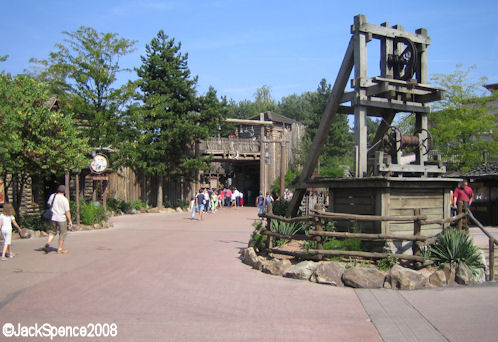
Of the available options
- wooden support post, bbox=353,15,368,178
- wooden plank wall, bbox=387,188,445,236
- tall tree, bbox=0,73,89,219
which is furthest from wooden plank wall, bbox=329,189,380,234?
tall tree, bbox=0,73,89,219

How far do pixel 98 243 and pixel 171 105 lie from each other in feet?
60.3

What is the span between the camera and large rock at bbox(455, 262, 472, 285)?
8.76m

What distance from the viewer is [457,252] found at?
916 cm

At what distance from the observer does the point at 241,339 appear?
5531 millimetres

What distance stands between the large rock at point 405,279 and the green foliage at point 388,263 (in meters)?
0.40

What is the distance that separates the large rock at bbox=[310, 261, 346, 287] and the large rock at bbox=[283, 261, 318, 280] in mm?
181

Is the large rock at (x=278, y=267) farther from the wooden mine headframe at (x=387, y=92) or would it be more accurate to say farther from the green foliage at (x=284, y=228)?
the wooden mine headframe at (x=387, y=92)

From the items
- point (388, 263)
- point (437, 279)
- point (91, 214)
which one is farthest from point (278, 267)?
point (91, 214)

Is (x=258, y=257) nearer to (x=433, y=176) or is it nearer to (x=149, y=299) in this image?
(x=149, y=299)

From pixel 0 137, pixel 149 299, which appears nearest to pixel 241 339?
pixel 149 299

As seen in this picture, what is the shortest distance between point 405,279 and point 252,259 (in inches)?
138

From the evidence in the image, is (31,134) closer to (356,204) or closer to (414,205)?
(356,204)

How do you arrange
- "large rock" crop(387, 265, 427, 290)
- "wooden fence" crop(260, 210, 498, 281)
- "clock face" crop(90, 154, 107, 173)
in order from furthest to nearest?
1. "clock face" crop(90, 154, 107, 173)
2. "wooden fence" crop(260, 210, 498, 281)
3. "large rock" crop(387, 265, 427, 290)

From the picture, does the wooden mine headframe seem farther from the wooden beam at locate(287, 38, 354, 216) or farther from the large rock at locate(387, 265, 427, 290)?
the large rock at locate(387, 265, 427, 290)
